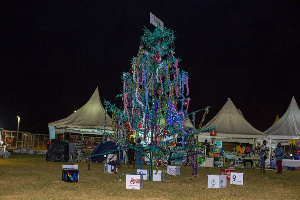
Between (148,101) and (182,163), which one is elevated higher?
(148,101)

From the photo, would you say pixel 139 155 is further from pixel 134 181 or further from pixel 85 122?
pixel 85 122

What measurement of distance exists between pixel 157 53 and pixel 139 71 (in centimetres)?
98

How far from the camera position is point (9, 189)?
10977 mm

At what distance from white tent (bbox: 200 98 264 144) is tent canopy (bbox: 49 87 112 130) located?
25.4 feet

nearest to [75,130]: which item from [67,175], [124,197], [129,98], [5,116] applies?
[129,98]

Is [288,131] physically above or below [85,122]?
below

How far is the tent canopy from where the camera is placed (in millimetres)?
29703

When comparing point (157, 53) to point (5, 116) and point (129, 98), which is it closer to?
point (129, 98)

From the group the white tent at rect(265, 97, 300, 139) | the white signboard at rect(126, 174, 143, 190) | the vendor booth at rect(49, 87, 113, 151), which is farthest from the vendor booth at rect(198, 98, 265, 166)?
the white signboard at rect(126, 174, 143, 190)

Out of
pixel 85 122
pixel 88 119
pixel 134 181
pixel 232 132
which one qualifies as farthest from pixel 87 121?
pixel 134 181

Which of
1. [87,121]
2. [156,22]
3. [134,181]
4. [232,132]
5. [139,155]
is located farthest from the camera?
[87,121]

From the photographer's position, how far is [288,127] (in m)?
29.0

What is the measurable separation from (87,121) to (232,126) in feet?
A: 34.9

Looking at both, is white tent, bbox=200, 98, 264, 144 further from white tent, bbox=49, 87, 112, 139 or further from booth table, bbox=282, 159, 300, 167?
white tent, bbox=49, 87, 112, 139
